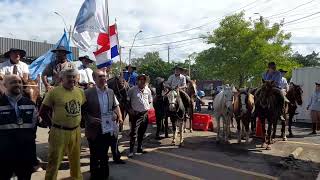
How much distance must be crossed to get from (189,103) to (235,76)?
24.1 m

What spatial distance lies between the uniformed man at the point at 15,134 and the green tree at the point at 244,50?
100ft

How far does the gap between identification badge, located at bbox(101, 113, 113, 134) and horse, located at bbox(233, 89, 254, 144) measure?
6.52 m

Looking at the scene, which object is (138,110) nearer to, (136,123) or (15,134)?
(136,123)

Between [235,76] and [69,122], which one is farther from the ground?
[235,76]

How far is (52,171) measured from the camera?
21.3 ft

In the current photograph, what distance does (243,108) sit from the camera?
13469mm

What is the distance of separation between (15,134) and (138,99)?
507 centimetres

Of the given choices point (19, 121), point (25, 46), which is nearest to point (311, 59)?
point (25, 46)

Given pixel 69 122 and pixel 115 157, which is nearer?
pixel 69 122

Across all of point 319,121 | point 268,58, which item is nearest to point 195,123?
point 319,121

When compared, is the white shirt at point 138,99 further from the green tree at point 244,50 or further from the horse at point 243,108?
the green tree at point 244,50

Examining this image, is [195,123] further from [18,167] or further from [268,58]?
[268,58]

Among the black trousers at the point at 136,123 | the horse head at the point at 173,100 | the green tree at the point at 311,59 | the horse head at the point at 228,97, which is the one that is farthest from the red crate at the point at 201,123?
the green tree at the point at 311,59

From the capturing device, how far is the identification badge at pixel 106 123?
7.67m
